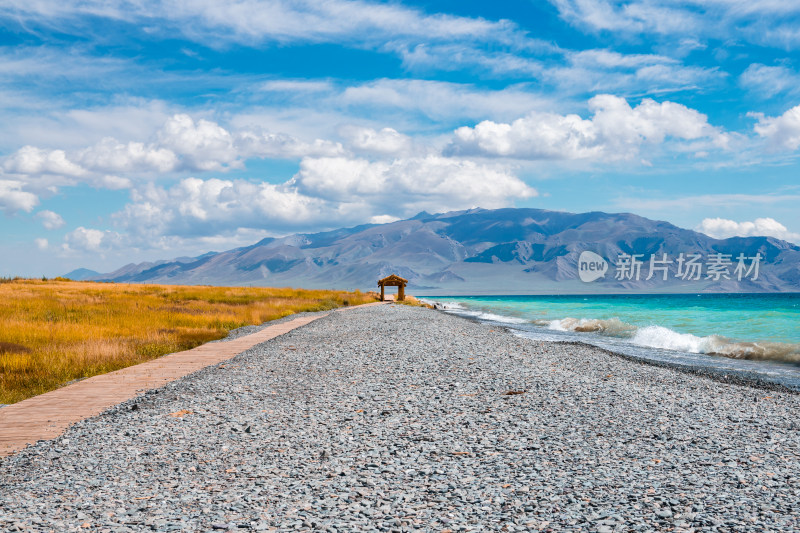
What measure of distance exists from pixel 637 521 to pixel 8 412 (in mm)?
10502

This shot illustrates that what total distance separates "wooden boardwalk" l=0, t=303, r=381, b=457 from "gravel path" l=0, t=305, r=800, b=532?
0.56 meters

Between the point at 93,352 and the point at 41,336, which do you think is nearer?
the point at 93,352

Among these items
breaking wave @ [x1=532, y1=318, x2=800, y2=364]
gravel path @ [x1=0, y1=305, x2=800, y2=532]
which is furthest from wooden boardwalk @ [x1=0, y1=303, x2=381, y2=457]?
breaking wave @ [x1=532, y1=318, x2=800, y2=364]

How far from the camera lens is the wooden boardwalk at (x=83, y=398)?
29.2 ft

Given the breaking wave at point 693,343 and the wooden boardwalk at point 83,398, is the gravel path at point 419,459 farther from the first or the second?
the breaking wave at point 693,343

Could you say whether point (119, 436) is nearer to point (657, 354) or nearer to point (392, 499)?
point (392, 499)

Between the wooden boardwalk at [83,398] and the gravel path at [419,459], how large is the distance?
559mm

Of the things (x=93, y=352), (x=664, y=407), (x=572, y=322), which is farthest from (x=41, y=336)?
(x=572, y=322)

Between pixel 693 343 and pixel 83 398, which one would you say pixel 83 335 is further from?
pixel 693 343

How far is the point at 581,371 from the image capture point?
14719mm

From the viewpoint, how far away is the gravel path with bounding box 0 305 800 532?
570 centimetres

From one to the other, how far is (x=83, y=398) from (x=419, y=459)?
770 centimetres

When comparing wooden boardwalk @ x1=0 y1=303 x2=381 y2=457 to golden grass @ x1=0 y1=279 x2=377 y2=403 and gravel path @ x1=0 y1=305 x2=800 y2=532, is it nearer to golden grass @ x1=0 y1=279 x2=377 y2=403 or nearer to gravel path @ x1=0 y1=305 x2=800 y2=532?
gravel path @ x1=0 y1=305 x2=800 y2=532

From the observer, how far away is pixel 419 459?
24.1ft
